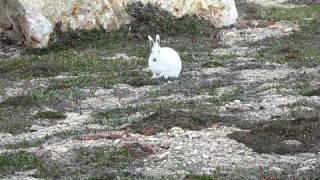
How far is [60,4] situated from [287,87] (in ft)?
58.2

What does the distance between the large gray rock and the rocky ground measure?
2.52 feet

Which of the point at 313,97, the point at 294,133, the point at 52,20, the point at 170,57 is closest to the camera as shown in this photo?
the point at 294,133

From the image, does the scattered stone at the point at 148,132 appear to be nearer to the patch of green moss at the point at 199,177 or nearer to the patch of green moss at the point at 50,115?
the patch of green moss at the point at 199,177

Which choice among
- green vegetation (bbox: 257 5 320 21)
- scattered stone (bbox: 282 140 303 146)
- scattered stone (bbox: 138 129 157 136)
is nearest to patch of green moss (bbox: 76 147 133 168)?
scattered stone (bbox: 138 129 157 136)

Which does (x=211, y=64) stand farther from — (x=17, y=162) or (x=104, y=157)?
(x=17, y=162)

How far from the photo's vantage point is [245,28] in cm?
4309

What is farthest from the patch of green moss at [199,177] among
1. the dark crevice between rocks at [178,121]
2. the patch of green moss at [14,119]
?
the patch of green moss at [14,119]

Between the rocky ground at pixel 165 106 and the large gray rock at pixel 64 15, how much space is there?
0.77 m

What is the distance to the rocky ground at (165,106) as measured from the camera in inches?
663

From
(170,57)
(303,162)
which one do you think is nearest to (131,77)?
(170,57)

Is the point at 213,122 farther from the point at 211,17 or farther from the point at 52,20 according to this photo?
the point at 211,17

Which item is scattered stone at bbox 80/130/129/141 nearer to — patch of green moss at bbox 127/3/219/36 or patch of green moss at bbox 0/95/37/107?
patch of green moss at bbox 0/95/37/107

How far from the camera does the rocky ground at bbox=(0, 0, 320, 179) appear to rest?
1683 cm

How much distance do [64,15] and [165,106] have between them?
58.2ft
